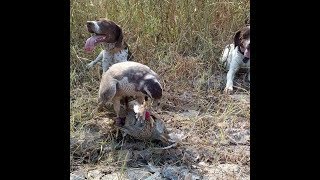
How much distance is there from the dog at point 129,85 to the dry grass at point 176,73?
0.79 feet

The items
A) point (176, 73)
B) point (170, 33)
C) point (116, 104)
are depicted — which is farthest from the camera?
point (170, 33)

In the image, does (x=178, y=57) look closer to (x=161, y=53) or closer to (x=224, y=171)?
(x=161, y=53)

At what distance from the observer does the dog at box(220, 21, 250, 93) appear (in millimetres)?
4078

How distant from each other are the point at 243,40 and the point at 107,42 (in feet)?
3.41

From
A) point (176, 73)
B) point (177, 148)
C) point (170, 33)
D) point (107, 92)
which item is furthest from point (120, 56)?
point (177, 148)

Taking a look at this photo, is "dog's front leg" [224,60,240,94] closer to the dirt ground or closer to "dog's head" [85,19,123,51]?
the dirt ground

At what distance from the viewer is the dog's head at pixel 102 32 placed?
3820 mm

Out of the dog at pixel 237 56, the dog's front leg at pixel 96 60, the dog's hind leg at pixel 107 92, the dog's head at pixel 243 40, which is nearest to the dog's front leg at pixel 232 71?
the dog at pixel 237 56

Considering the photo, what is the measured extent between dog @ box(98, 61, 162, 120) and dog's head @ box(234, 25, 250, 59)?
3.67ft

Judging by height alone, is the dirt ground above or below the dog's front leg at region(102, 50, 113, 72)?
below

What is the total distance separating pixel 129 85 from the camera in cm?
311

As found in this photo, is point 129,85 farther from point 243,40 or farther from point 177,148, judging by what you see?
point 243,40

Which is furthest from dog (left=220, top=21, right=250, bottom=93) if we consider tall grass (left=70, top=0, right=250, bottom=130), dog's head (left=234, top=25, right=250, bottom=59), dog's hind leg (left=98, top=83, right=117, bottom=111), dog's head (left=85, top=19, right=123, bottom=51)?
dog's hind leg (left=98, top=83, right=117, bottom=111)
